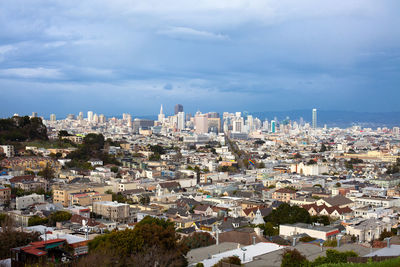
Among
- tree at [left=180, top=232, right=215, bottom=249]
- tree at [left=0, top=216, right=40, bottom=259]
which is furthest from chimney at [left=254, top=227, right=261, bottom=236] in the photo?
tree at [left=0, top=216, right=40, bottom=259]

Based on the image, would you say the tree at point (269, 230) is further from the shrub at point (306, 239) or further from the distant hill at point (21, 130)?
the distant hill at point (21, 130)

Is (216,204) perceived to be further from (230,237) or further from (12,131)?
Answer: (12,131)

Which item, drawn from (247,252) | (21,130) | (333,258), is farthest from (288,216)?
(21,130)

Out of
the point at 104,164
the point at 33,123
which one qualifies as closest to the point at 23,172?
the point at 104,164

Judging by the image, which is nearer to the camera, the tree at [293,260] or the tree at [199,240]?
the tree at [293,260]

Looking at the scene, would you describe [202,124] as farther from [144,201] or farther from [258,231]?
[258,231]

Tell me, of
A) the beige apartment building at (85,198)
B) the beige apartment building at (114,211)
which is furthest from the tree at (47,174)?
the beige apartment building at (114,211)
